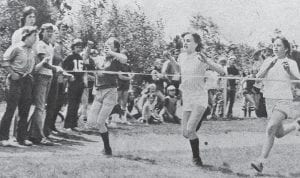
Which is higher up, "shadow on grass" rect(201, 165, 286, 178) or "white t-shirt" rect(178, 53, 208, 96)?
"white t-shirt" rect(178, 53, 208, 96)

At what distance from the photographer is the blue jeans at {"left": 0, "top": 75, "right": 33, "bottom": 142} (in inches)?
367

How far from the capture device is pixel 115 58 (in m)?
9.28

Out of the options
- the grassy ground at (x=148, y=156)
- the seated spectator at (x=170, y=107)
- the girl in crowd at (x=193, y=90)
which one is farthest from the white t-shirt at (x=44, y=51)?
the seated spectator at (x=170, y=107)

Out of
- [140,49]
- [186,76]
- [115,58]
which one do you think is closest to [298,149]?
[186,76]

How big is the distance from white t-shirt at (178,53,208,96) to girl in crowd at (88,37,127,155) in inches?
43.6

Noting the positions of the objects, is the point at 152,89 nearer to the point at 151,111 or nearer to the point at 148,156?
the point at 151,111

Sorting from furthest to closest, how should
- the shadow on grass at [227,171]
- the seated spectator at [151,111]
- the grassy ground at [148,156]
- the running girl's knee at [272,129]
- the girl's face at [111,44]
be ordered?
1. the seated spectator at [151,111]
2. the girl's face at [111,44]
3. the running girl's knee at [272,129]
4. the shadow on grass at [227,171]
5. the grassy ground at [148,156]

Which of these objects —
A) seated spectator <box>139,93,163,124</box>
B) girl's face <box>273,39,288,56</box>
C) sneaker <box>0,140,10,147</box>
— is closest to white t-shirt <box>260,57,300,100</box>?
girl's face <box>273,39,288,56</box>

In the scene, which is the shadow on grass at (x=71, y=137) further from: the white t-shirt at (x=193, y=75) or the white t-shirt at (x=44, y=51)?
the white t-shirt at (x=193, y=75)

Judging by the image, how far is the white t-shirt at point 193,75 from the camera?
866cm

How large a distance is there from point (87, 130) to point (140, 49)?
10342mm

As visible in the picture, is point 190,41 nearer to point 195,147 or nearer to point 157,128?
point 195,147

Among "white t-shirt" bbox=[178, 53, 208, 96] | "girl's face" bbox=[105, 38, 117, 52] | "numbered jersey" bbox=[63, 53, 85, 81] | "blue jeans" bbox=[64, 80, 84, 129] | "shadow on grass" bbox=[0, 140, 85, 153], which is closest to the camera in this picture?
"white t-shirt" bbox=[178, 53, 208, 96]

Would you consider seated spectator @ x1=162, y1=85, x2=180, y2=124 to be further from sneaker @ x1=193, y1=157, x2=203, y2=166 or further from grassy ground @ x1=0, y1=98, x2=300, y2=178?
sneaker @ x1=193, y1=157, x2=203, y2=166
